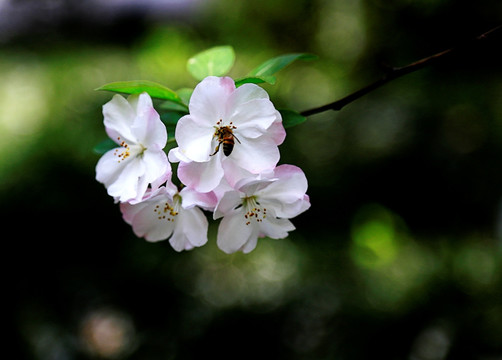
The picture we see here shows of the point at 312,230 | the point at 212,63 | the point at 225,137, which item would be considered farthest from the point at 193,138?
the point at 312,230

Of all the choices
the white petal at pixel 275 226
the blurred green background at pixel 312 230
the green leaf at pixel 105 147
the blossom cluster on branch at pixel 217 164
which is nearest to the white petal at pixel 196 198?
the blossom cluster on branch at pixel 217 164

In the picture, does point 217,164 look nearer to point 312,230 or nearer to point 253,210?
point 253,210

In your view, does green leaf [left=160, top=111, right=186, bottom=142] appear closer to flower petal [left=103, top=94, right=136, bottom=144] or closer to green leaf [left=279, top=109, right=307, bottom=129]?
flower petal [left=103, top=94, right=136, bottom=144]

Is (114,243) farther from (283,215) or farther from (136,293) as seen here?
(283,215)

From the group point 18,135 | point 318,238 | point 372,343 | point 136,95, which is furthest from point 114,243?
point 136,95

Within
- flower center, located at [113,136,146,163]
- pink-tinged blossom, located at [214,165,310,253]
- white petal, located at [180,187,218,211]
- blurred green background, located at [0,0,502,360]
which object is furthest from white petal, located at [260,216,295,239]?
A: blurred green background, located at [0,0,502,360]

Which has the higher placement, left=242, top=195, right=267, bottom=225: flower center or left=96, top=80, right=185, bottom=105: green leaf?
left=96, top=80, right=185, bottom=105: green leaf
